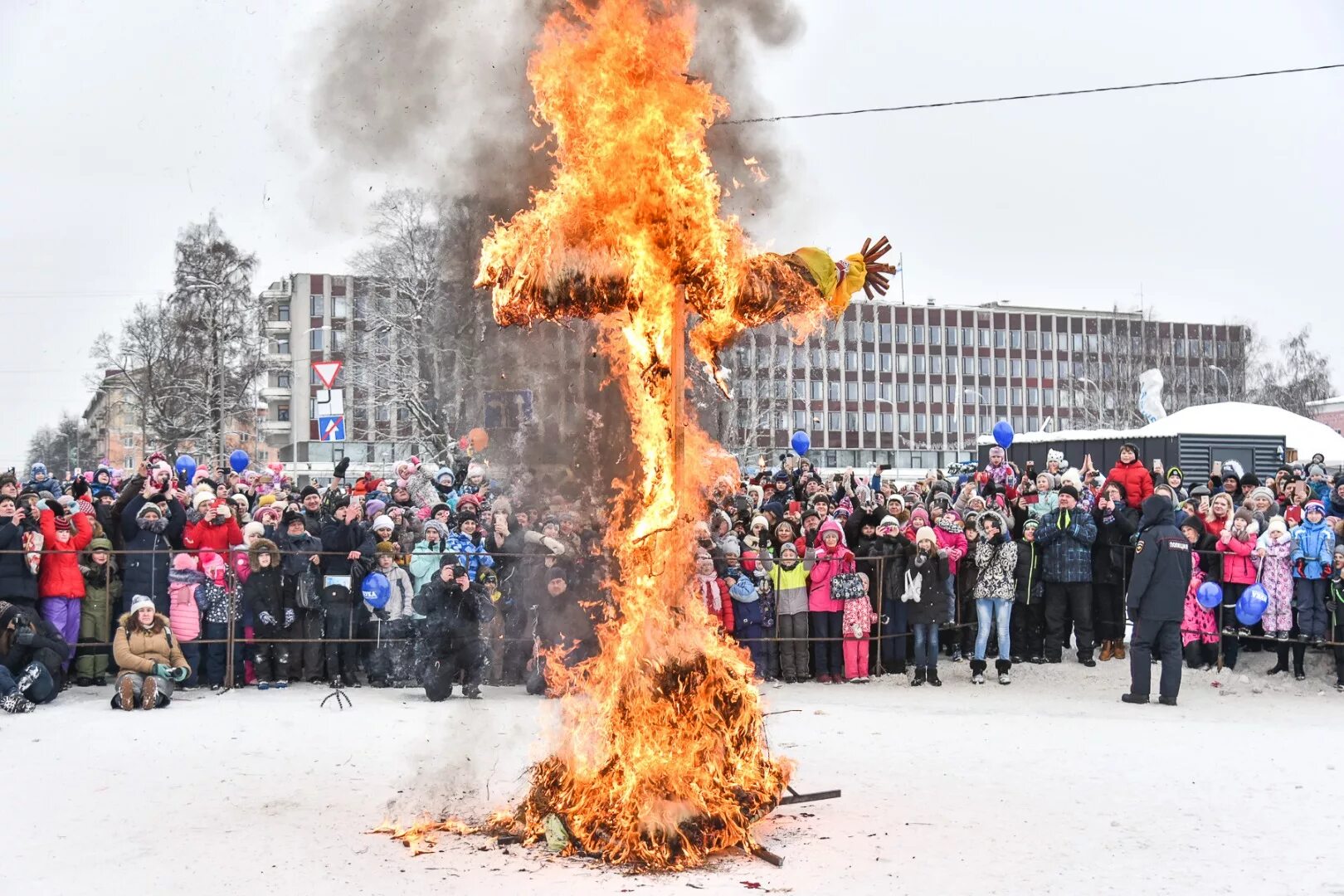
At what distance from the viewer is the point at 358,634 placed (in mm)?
12438

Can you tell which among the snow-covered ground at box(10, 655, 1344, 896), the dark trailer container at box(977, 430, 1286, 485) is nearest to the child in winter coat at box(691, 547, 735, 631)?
the snow-covered ground at box(10, 655, 1344, 896)

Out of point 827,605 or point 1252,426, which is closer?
point 827,605

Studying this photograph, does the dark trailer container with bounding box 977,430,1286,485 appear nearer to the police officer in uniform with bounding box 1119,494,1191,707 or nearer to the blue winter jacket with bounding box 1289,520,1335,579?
the blue winter jacket with bounding box 1289,520,1335,579

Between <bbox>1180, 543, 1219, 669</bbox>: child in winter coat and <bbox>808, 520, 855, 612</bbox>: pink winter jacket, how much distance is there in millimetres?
3604

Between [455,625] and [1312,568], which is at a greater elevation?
[1312,568]

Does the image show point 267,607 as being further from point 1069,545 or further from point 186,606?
point 1069,545

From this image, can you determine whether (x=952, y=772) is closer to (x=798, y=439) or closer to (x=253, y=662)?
(x=253, y=662)

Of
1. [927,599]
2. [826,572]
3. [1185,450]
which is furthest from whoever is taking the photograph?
[1185,450]

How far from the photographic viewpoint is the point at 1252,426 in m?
27.8

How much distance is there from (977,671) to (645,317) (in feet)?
23.9

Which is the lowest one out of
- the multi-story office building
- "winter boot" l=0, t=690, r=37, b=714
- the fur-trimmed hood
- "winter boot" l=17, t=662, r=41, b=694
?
"winter boot" l=0, t=690, r=37, b=714

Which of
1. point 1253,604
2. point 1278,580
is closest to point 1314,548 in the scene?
point 1278,580

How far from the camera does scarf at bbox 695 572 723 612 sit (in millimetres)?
12445

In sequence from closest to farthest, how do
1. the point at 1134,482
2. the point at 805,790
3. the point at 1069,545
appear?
the point at 805,790 < the point at 1069,545 < the point at 1134,482
